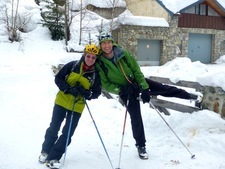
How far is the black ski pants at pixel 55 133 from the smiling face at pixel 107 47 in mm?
1007

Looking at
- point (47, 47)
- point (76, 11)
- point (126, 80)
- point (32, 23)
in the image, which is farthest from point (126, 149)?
point (76, 11)

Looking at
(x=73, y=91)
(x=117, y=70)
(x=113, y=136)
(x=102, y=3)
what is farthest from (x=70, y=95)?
(x=102, y=3)

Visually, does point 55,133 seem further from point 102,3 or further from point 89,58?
point 102,3

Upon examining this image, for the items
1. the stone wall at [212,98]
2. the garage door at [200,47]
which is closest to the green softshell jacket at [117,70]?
the stone wall at [212,98]

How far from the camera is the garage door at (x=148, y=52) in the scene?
74.4 feet

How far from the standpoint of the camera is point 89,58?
14.2 ft

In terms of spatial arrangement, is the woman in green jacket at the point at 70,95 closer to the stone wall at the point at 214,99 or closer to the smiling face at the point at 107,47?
the smiling face at the point at 107,47

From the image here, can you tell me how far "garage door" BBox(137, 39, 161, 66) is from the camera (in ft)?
74.4

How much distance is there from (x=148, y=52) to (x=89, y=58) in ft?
62.3

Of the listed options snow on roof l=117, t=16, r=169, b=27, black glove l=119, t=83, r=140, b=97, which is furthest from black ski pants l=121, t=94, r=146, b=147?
snow on roof l=117, t=16, r=169, b=27

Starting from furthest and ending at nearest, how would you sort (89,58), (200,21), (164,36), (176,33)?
(200,21), (176,33), (164,36), (89,58)

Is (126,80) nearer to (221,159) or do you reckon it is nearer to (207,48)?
(221,159)

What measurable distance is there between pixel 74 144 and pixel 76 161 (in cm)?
78

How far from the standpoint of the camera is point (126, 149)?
5.24 m
